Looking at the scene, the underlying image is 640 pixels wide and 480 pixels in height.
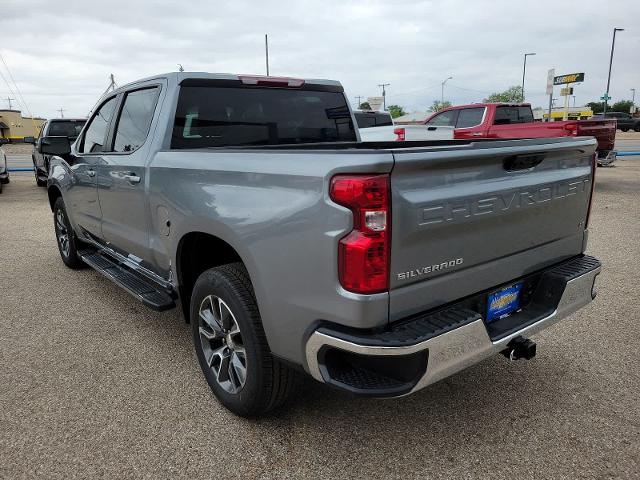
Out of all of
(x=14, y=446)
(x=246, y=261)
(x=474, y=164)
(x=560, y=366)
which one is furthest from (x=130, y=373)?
(x=560, y=366)

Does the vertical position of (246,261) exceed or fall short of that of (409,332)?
it exceeds it

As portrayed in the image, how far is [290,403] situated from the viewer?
2.91 metres

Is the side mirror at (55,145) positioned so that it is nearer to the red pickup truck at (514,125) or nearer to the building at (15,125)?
the red pickup truck at (514,125)

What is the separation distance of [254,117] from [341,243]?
2.05m

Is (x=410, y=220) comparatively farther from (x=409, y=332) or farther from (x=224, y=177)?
(x=224, y=177)

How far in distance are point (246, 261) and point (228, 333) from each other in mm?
562

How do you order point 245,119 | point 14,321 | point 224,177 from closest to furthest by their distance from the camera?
point 224,177
point 245,119
point 14,321

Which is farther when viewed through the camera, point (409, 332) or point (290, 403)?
point (290, 403)

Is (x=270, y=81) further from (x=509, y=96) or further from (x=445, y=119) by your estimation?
(x=509, y=96)

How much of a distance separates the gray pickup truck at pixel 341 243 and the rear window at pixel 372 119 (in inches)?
412

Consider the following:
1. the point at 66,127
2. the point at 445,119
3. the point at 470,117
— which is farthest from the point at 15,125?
the point at 470,117

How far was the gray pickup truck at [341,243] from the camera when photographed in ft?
6.47

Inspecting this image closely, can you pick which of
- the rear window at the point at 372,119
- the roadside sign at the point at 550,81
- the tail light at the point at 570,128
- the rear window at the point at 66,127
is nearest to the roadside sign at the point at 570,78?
the roadside sign at the point at 550,81

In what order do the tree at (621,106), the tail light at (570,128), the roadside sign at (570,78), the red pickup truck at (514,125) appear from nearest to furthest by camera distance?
the tail light at (570,128), the red pickup truck at (514,125), the roadside sign at (570,78), the tree at (621,106)
